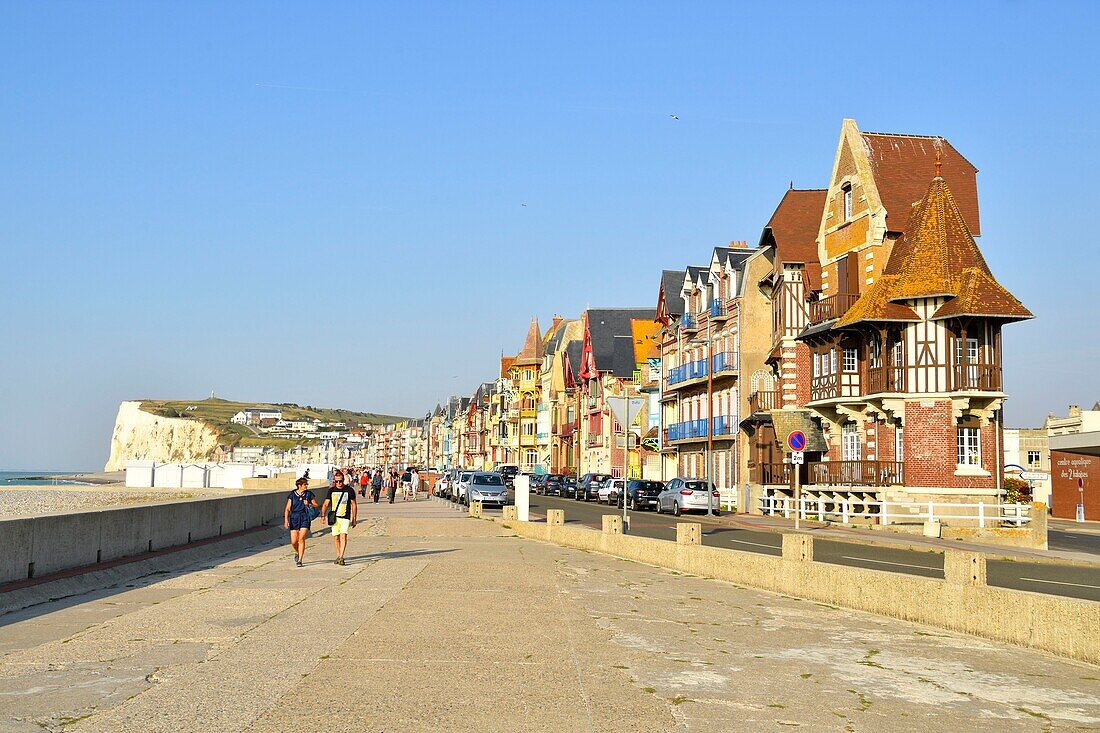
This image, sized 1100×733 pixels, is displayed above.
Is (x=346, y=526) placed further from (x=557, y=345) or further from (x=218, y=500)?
(x=557, y=345)

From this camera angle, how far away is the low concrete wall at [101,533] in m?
15.0

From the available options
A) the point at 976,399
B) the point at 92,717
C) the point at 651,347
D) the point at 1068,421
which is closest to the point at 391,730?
the point at 92,717

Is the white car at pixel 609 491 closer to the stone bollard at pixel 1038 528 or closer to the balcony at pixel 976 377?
the balcony at pixel 976 377

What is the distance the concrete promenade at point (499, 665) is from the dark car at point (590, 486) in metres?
50.3

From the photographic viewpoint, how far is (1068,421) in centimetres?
6988

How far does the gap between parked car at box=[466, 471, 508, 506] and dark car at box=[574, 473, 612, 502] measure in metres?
11.9

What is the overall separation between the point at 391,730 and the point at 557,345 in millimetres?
111644

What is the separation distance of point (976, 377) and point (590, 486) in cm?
3391

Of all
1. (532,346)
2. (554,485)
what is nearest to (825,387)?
(554,485)

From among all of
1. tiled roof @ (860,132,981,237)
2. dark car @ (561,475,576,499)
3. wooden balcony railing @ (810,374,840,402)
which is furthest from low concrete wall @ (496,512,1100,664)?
dark car @ (561,475,576,499)

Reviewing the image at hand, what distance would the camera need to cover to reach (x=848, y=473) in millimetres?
42125

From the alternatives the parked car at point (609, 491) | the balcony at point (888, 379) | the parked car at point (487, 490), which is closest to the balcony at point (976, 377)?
the balcony at point (888, 379)

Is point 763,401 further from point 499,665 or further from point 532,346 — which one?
point 532,346

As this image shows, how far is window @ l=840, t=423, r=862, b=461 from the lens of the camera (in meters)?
42.9
